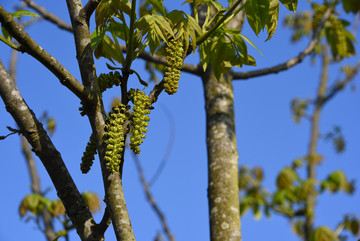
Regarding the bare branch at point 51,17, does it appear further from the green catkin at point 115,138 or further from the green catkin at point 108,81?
the green catkin at point 115,138

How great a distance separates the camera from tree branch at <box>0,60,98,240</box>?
1.47 metres

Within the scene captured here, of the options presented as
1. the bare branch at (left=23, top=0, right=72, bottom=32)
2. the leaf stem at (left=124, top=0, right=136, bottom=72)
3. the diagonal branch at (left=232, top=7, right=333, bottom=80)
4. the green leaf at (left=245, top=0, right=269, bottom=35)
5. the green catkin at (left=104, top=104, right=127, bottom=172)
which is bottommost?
the green catkin at (left=104, top=104, right=127, bottom=172)

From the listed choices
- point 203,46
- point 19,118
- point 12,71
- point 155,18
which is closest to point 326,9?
point 203,46

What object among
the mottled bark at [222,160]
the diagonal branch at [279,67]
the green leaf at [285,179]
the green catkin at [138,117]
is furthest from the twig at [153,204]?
the green leaf at [285,179]

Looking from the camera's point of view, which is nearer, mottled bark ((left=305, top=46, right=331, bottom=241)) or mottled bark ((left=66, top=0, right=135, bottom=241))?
mottled bark ((left=66, top=0, right=135, bottom=241))

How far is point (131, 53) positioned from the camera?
1.45m

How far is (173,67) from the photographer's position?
1.42 metres

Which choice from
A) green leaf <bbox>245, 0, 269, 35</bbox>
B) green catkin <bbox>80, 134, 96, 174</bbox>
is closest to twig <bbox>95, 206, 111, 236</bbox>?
green catkin <bbox>80, 134, 96, 174</bbox>

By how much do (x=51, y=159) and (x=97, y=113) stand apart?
0.23 meters

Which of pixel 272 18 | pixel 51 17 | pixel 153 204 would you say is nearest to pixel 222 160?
pixel 153 204

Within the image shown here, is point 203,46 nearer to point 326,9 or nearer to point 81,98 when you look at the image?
point 81,98

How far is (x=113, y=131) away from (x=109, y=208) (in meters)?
0.25

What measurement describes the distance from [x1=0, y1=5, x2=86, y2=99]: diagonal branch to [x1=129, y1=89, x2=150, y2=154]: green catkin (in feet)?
0.60

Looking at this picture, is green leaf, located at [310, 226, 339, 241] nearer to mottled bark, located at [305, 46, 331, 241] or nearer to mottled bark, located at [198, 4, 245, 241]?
mottled bark, located at [198, 4, 245, 241]
